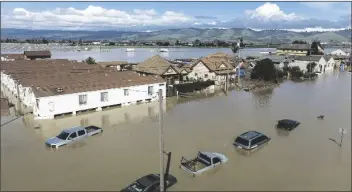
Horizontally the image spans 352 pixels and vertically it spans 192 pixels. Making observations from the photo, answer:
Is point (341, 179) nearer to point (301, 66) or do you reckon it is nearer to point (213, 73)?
point (213, 73)

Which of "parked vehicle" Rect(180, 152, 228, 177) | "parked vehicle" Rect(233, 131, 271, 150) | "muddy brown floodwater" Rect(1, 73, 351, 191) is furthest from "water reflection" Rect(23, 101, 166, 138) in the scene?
"parked vehicle" Rect(180, 152, 228, 177)

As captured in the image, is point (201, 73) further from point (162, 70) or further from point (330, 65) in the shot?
point (330, 65)

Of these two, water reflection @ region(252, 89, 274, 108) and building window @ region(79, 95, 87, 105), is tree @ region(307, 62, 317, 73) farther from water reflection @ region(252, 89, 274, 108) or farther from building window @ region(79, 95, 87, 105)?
building window @ region(79, 95, 87, 105)

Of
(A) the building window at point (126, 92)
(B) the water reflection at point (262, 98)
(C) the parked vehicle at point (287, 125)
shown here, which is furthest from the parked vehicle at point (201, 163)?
(B) the water reflection at point (262, 98)

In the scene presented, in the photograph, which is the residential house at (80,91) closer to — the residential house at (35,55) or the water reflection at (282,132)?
the water reflection at (282,132)

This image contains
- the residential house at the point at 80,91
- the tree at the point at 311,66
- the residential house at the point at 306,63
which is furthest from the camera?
the residential house at the point at 306,63

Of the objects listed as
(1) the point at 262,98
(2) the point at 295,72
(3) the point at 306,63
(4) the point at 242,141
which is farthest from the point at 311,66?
(4) the point at 242,141
